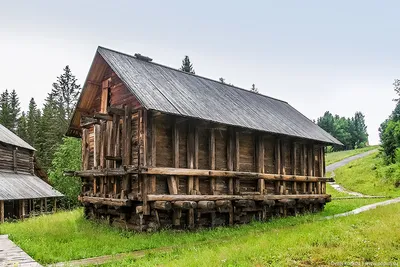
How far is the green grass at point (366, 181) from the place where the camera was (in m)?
32.8

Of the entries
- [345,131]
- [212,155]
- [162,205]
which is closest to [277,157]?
[212,155]

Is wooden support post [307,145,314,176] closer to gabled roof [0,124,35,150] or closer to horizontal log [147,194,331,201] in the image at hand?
horizontal log [147,194,331,201]

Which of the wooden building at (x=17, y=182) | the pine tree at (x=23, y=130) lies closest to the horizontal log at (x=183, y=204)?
the wooden building at (x=17, y=182)

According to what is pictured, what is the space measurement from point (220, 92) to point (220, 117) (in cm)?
484

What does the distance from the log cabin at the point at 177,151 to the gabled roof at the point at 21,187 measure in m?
11.7

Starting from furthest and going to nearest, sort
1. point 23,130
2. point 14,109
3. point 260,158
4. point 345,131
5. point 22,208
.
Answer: point 345,131 → point 14,109 → point 23,130 → point 22,208 → point 260,158

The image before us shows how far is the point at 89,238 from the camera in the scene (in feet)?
40.3

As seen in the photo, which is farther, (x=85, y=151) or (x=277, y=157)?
(x=277, y=157)

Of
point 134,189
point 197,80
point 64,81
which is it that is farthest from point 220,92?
point 64,81

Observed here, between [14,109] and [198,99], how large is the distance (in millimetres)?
55930

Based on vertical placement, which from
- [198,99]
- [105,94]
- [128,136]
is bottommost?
[128,136]

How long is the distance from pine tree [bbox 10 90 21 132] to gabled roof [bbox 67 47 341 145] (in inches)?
1881

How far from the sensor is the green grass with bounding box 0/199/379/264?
406 inches

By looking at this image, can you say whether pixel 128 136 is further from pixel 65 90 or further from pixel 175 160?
pixel 65 90
